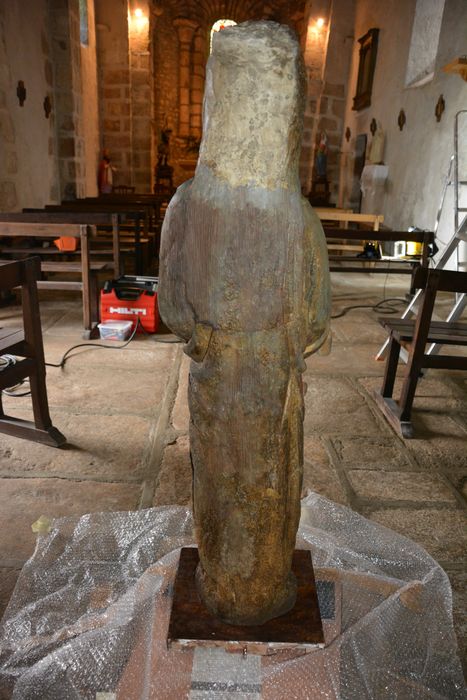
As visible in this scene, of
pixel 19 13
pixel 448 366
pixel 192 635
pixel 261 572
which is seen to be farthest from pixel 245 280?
pixel 19 13

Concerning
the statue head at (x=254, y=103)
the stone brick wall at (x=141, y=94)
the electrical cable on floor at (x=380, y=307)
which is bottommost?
the electrical cable on floor at (x=380, y=307)

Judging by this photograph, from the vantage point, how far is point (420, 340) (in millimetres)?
2762

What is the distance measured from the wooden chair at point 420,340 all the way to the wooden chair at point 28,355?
1.77 metres

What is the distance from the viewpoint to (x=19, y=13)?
662 centimetres

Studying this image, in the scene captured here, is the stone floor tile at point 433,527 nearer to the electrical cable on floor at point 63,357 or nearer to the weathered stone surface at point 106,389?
A: the weathered stone surface at point 106,389

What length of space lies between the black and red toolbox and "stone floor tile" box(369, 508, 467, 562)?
108 inches

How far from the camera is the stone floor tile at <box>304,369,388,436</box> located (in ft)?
9.37

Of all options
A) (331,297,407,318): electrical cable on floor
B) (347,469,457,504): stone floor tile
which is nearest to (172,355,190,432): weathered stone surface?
(347,469,457,504): stone floor tile

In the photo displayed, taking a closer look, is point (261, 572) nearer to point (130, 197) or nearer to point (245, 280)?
point (245, 280)

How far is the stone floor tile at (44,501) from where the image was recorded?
192 centimetres

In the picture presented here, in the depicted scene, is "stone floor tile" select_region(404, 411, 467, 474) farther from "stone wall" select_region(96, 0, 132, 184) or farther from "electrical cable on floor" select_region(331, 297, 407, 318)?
"stone wall" select_region(96, 0, 132, 184)

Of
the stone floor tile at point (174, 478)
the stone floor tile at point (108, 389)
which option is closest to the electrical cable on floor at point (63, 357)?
the stone floor tile at point (108, 389)

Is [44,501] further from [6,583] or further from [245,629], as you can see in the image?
[245,629]

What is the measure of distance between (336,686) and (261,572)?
34 centimetres
